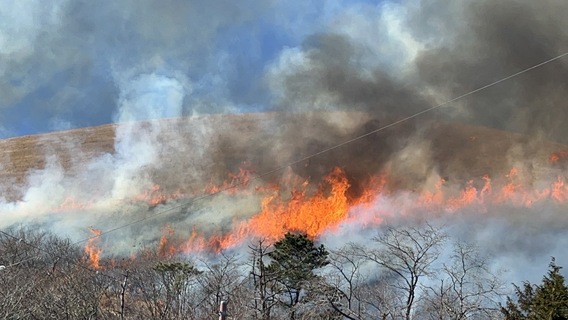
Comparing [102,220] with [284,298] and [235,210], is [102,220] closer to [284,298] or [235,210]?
[235,210]

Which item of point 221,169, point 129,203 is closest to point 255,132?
point 221,169

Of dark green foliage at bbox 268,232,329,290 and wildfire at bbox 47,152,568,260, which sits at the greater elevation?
wildfire at bbox 47,152,568,260

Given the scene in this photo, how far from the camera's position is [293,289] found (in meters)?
24.5

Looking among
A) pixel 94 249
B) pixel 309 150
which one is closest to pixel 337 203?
pixel 309 150

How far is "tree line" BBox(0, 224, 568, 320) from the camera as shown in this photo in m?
16.4

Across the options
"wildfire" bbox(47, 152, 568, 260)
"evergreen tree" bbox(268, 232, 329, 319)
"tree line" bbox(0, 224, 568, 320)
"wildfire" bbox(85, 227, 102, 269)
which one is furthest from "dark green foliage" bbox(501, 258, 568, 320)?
"wildfire" bbox(85, 227, 102, 269)

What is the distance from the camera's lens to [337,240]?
36312 millimetres

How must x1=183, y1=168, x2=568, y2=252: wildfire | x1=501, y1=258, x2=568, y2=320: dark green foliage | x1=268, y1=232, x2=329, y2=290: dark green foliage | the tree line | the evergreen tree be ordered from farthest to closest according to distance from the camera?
1. x1=183, y1=168, x2=568, y2=252: wildfire
2. x1=268, y1=232, x2=329, y2=290: dark green foliage
3. the evergreen tree
4. the tree line
5. x1=501, y1=258, x2=568, y2=320: dark green foliage

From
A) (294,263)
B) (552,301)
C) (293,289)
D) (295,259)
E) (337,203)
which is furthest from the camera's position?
(337,203)

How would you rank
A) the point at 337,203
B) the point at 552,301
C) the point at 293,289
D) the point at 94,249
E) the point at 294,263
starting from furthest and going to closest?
1. the point at 337,203
2. the point at 94,249
3. the point at 294,263
4. the point at 293,289
5. the point at 552,301

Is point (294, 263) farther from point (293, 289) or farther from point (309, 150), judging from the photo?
point (309, 150)

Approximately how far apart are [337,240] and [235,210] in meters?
10.2

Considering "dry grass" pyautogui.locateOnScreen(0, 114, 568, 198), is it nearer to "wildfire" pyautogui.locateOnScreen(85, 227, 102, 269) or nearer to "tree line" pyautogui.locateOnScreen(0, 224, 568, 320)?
"wildfire" pyautogui.locateOnScreen(85, 227, 102, 269)

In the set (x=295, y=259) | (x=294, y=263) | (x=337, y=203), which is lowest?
(x=294, y=263)
